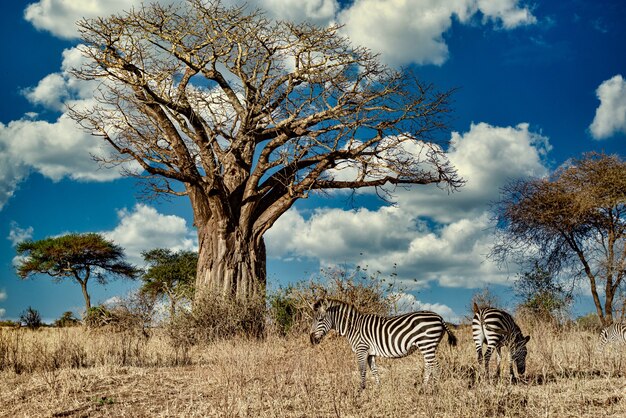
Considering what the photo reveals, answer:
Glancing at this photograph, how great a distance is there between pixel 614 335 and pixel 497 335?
436 cm

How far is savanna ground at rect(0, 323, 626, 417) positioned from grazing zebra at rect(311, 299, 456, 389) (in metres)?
0.34

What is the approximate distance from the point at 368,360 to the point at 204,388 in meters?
2.30

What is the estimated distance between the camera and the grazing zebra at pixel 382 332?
25.3 ft

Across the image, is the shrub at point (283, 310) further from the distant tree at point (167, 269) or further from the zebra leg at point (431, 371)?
the distant tree at point (167, 269)

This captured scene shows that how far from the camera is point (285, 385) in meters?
8.13

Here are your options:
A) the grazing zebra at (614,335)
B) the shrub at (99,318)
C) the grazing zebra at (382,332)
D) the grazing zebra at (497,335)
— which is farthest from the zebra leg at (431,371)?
the shrub at (99,318)

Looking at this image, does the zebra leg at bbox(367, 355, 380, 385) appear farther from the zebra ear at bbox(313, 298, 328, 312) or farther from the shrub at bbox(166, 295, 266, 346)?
the shrub at bbox(166, 295, 266, 346)

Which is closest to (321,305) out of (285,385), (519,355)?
(285,385)

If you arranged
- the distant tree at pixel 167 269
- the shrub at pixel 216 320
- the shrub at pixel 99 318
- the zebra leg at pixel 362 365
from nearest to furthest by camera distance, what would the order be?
the zebra leg at pixel 362 365 → the shrub at pixel 216 320 → the shrub at pixel 99 318 → the distant tree at pixel 167 269

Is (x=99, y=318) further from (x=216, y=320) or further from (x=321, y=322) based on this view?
(x=321, y=322)

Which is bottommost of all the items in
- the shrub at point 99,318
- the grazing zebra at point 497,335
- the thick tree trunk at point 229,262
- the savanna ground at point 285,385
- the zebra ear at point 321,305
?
the savanna ground at point 285,385

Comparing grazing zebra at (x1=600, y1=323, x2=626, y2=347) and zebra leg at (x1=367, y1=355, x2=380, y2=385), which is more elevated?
grazing zebra at (x1=600, y1=323, x2=626, y2=347)

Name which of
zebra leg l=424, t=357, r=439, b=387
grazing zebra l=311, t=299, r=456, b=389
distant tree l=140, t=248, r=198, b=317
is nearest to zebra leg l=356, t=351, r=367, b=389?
grazing zebra l=311, t=299, r=456, b=389

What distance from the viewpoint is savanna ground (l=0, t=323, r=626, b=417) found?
6.65m
